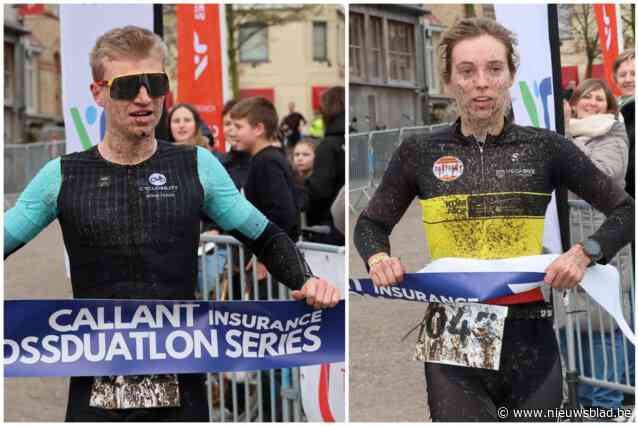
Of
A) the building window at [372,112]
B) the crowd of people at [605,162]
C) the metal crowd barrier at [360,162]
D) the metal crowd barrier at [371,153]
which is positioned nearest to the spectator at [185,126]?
the crowd of people at [605,162]

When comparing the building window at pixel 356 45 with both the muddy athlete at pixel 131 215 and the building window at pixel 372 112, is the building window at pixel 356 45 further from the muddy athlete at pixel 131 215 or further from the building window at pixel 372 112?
the muddy athlete at pixel 131 215

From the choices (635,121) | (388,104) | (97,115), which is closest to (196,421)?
(97,115)

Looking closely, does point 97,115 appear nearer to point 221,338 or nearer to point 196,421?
point 221,338

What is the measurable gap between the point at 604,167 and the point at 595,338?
1.25 metres

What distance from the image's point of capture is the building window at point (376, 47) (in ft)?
99.0

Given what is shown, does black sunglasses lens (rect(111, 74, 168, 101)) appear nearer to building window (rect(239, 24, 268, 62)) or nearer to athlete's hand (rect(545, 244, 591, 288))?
athlete's hand (rect(545, 244, 591, 288))

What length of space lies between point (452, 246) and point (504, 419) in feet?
2.22

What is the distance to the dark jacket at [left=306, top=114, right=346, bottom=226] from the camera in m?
7.97

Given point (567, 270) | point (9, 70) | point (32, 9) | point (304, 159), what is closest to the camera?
point (567, 270)

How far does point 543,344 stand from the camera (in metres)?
3.69

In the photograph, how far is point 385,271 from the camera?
12.4 feet

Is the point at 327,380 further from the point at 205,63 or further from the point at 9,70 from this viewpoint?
the point at 9,70

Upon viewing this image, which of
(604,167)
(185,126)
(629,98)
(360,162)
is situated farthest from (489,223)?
(360,162)

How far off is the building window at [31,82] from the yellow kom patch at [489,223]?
127ft
